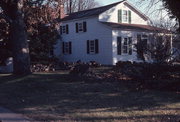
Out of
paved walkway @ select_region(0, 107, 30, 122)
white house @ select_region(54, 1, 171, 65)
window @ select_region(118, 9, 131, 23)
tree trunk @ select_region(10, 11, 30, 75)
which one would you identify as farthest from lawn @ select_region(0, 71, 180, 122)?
window @ select_region(118, 9, 131, 23)

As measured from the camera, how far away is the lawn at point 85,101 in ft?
30.9

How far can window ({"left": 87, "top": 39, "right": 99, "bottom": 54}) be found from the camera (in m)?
33.2

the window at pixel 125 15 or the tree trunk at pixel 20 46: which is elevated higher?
the window at pixel 125 15

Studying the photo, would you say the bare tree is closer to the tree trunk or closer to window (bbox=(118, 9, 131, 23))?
window (bbox=(118, 9, 131, 23))

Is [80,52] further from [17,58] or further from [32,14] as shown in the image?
[17,58]

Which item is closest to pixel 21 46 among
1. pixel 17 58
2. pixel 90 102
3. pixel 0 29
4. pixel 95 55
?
pixel 17 58

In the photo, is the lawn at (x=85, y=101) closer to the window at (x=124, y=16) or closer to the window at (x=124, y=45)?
the window at (x=124, y=45)

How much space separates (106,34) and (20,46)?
13677 millimetres

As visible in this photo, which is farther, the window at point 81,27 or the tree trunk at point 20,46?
the window at point 81,27

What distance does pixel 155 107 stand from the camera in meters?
10.4

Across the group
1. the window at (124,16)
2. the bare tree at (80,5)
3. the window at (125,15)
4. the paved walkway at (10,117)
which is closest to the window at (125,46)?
the window at (124,16)

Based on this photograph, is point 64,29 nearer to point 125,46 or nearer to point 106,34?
point 106,34

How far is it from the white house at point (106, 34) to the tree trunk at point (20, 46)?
12953 millimetres

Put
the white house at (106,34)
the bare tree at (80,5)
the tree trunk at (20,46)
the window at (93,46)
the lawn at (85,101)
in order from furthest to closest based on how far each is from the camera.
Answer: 1. the bare tree at (80,5)
2. the window at (93,46)
3. the white house at (106,34)
4. the tree trunk at (20,46)
5. the lawn at (85,101)
